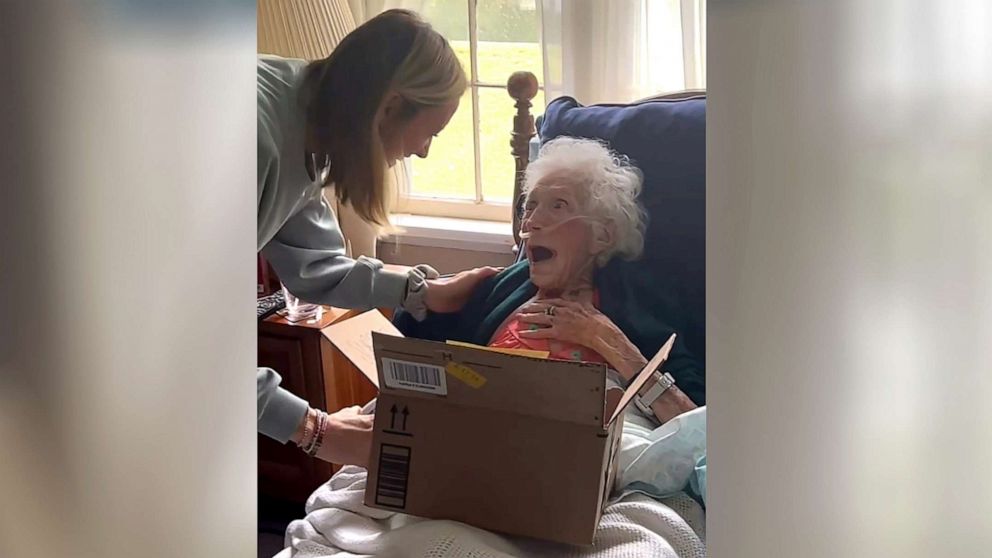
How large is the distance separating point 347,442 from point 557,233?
46 cm

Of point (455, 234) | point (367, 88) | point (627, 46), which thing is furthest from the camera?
point (455, 234)

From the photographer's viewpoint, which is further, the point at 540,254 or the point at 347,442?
the point at 540,254

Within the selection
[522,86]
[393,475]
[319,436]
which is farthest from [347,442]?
[522,86]

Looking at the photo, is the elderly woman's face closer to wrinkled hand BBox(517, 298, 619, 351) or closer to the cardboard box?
wrinkled hand BBox(517, 298, 619, 351)

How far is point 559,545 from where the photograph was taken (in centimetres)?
109

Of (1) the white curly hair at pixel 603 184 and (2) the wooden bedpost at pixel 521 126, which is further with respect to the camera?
(2) the wooden bedpost at pixel 521 126

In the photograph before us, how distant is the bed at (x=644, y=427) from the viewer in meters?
1.07

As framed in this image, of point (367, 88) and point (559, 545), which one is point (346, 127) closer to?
point (367, 88)

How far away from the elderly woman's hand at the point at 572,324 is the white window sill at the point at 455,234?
61 cm

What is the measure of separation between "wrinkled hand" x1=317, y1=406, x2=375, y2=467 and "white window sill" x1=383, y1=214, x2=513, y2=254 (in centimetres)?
85

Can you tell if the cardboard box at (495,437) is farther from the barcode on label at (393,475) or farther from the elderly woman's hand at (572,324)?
the elderly woman's hand at (572,324)

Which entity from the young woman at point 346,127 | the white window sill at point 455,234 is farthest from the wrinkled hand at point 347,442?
the white window sill at point 455,234
